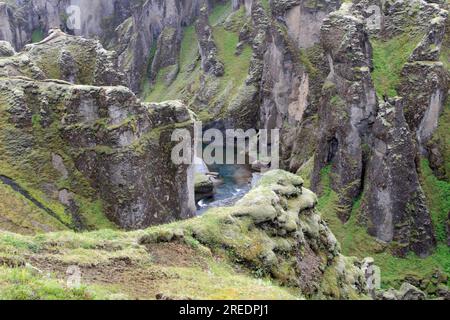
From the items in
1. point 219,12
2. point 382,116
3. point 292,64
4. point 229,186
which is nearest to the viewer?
point 382,116

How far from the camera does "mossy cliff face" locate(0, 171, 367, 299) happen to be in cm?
1806

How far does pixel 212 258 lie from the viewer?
2314cm

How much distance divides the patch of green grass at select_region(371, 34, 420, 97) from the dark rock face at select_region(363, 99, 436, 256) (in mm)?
9113

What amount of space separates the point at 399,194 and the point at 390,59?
20.3 m

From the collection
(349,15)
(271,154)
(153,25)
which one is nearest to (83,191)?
(349,15)

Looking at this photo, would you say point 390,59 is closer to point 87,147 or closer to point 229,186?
point 229,186

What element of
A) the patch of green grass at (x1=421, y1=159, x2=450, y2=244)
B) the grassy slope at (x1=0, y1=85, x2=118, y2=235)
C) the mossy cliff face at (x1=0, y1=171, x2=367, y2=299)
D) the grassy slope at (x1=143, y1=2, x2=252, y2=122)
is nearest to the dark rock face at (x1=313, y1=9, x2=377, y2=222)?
the patch of green grass at (x1=421, y1=159, x2=450, y2=244)

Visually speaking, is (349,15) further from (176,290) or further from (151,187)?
(176,290)

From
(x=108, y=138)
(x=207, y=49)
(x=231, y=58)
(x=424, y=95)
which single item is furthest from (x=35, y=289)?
(x=207, y=49)

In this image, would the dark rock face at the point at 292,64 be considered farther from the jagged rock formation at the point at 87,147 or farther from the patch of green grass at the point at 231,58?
the jagged rock formation at the point at 87,147

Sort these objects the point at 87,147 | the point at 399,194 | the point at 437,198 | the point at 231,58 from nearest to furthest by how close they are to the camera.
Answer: the point at 87,147
the point at 399,194
the point at 437,198
the point at 231,58

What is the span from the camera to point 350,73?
6562 centimetres

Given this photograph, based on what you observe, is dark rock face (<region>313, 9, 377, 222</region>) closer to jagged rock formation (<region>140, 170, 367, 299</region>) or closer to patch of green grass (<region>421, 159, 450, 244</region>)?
patch of green grass (<region>421, 159, 450, 244</region>)
